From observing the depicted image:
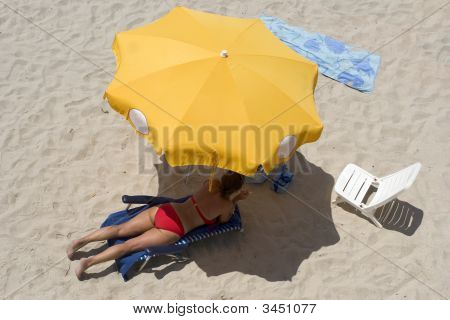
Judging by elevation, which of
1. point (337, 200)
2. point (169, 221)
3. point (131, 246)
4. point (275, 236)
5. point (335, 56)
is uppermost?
point (335, 56)

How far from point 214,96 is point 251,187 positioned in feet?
6.22

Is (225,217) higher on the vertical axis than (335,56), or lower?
lower

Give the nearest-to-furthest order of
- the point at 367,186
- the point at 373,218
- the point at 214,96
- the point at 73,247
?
the point at 214,96 < the point at 73,247 < the point at 373,218 < the point at 367,186

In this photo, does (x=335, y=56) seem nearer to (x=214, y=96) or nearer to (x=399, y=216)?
(x=399, y=216)

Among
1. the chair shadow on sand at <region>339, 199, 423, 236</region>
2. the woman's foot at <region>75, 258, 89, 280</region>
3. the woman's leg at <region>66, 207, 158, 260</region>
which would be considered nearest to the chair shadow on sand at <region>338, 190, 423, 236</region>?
the chair shadow on sand at <region>339, 199, 423, 236</region>

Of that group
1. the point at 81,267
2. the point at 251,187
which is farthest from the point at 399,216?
the point at 81,267

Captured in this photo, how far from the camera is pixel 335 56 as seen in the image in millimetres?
7535

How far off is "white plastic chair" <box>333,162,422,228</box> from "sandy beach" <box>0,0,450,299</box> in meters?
0.28

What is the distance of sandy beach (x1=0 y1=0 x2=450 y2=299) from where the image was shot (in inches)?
205

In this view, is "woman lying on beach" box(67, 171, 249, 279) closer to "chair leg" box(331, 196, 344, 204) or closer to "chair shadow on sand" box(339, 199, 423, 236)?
"chair leg" box(331, 196, 344, 204)

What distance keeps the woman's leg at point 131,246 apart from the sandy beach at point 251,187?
229mm

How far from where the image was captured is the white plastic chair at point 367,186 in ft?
17.5
